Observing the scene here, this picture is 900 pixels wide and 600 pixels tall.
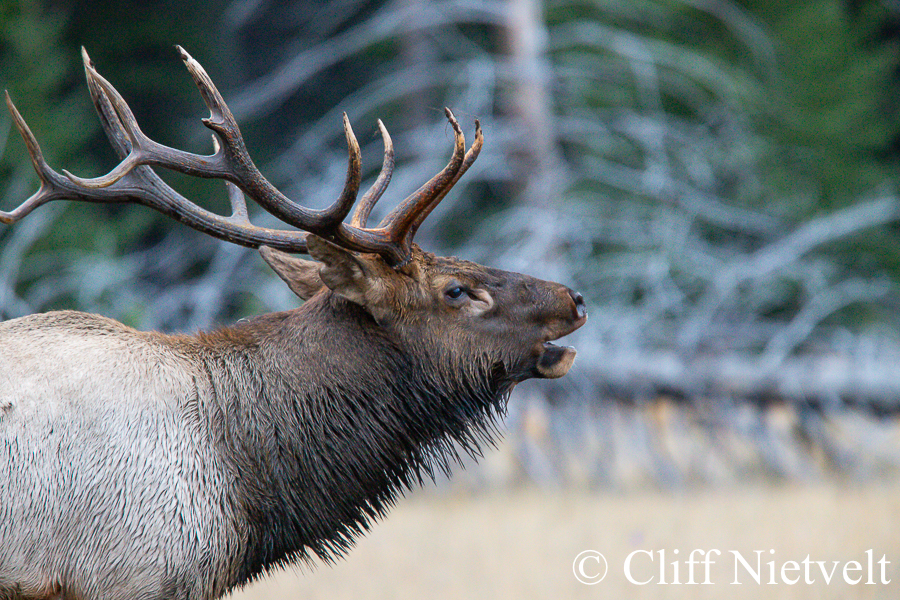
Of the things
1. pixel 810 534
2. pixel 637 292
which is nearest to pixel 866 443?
pixel 810 534

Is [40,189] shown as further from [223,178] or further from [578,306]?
[578,306]

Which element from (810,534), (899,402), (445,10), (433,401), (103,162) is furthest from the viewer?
(103,162)

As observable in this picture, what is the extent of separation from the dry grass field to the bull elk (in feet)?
7.25

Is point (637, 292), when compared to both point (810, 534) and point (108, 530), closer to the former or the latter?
point (810, 534)

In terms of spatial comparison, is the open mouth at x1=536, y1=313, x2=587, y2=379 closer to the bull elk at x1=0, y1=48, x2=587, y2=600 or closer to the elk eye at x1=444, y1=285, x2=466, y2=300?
the bull elk at x1=0, y1=48, x2=587, y2=600

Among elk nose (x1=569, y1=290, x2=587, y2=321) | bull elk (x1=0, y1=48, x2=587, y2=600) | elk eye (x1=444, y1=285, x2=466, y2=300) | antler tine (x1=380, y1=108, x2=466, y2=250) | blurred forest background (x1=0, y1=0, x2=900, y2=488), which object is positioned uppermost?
blurred forest background (x1=0, y1=0, x2=900, y2=488)

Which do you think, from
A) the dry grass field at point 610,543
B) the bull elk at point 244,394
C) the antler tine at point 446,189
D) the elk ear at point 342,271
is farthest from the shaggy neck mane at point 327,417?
the dry grass field at point 610,543

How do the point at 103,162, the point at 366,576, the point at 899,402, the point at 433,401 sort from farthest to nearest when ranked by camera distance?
the point at 103,162 < the point at 899,402 < the point at 366,576 < the point at 433,401

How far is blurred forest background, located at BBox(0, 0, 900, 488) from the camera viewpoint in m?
7.85

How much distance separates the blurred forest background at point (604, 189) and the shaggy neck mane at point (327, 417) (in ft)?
9.65

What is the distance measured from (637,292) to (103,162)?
8940 millimetres

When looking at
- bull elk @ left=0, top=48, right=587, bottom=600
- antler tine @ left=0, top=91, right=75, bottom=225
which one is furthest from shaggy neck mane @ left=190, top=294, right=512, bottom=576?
antler tine @ left=0, top=91, right=75, bottom=225

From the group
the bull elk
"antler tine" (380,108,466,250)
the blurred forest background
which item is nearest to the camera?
the bull elk

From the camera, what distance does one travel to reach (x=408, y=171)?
8.87 metres
